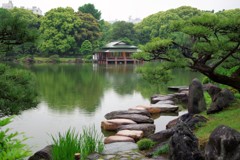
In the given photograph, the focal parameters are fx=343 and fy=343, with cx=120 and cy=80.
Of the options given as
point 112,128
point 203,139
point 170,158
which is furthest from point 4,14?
point 112,128

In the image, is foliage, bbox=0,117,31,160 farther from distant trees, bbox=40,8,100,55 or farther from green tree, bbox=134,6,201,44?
green tree, bbox=134,6,201,44

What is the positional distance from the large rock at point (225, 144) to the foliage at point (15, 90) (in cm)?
305

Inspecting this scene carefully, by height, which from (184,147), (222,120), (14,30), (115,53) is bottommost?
(222,120)

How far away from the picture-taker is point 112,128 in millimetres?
9922

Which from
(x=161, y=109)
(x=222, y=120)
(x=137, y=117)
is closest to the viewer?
(x=222, y=120)

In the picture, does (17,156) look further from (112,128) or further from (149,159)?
(112,128)

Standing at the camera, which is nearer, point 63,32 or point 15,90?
point 15,90

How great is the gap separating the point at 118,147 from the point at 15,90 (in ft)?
8.81

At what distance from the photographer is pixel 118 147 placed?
23.5 ft

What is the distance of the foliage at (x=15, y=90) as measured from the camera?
534 centimetres

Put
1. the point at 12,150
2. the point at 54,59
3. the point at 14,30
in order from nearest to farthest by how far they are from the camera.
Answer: the point at 12,150 → the point at 14,30 → the point at 54,59

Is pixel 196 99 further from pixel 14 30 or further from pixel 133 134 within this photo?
pixel 14 30

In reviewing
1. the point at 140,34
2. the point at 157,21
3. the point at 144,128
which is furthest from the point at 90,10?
the point at 144,128

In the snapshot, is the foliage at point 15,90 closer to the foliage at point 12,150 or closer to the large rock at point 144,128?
the foliage at point 12,150
